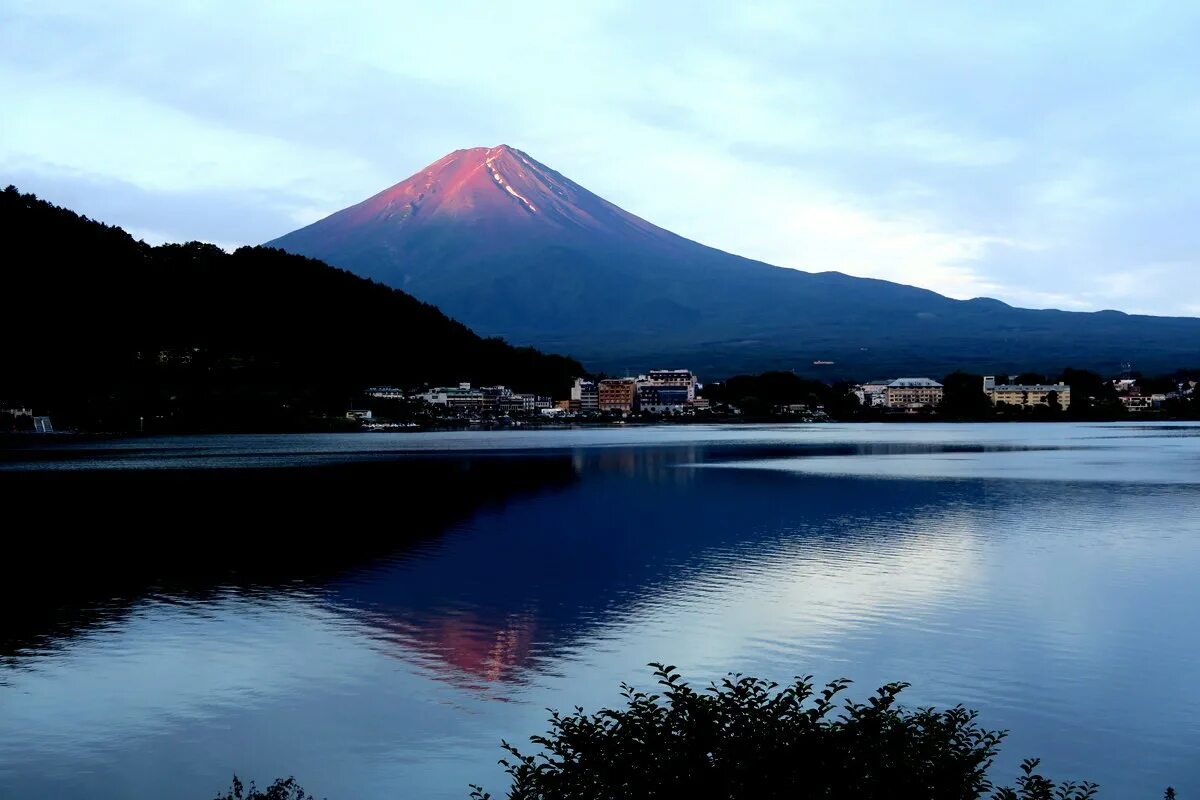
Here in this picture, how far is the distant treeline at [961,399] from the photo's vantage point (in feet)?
363

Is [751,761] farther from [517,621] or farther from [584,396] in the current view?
[584,396]

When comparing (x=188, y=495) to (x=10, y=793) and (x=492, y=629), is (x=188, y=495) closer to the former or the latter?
(x=492, y=629)

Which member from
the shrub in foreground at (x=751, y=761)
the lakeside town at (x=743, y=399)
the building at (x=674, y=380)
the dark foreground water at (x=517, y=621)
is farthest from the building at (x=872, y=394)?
the shrub in foreground at (x=751, y=761)

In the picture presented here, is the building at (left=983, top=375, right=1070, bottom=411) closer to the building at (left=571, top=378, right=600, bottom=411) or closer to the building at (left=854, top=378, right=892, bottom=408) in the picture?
the building at (left=854, top=378, right=892, bottom=408)

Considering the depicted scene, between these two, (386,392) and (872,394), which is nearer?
(386,392)

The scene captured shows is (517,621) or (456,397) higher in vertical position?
(456,397)

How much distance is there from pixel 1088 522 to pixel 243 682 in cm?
1602

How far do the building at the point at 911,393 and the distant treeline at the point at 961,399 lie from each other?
4.77 m

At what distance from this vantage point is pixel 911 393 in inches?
5290

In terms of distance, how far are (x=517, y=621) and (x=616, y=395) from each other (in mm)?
122638

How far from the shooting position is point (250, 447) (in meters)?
55.2

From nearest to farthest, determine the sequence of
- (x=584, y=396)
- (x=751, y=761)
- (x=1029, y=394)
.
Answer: (x=751, y=761) → (x=1029, y=394) → (x=584, y=396)

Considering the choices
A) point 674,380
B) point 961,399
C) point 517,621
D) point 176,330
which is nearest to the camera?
point 517,621

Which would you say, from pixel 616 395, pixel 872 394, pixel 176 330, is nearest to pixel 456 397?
pixel 176 330
